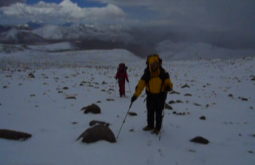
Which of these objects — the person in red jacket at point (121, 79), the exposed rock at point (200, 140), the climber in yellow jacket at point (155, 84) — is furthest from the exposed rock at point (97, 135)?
the person in red jacket at point (121, 79)

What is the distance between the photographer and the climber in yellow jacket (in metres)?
6.59

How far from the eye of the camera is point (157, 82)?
6750mm

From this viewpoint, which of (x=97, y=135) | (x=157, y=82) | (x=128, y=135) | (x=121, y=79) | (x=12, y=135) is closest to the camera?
(x=97, y=135)

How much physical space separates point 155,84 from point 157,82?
0.28 ft

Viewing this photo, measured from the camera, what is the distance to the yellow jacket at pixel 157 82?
669 centimetres

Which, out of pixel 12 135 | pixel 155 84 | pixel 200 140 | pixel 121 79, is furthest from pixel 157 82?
pixel 121 79

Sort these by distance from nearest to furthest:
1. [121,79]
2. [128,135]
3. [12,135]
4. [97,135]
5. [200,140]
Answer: [97,135], [12,135], [200,140], [128,135], [121,79]

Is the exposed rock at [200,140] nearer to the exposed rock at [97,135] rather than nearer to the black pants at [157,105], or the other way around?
the black pants at [157,105]

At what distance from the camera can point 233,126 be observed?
8445 millimetres

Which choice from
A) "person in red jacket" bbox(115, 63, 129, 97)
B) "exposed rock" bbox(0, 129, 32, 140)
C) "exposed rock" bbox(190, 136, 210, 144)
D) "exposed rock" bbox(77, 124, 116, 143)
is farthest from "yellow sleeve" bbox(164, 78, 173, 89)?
"person in red jacket" bbox(115, 63, 129, 97)

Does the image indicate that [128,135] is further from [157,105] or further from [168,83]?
[168,83]

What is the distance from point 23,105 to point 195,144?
8.41 m

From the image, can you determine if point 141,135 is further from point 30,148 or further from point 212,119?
point 212,119

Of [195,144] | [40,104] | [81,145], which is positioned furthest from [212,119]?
[40,104]
